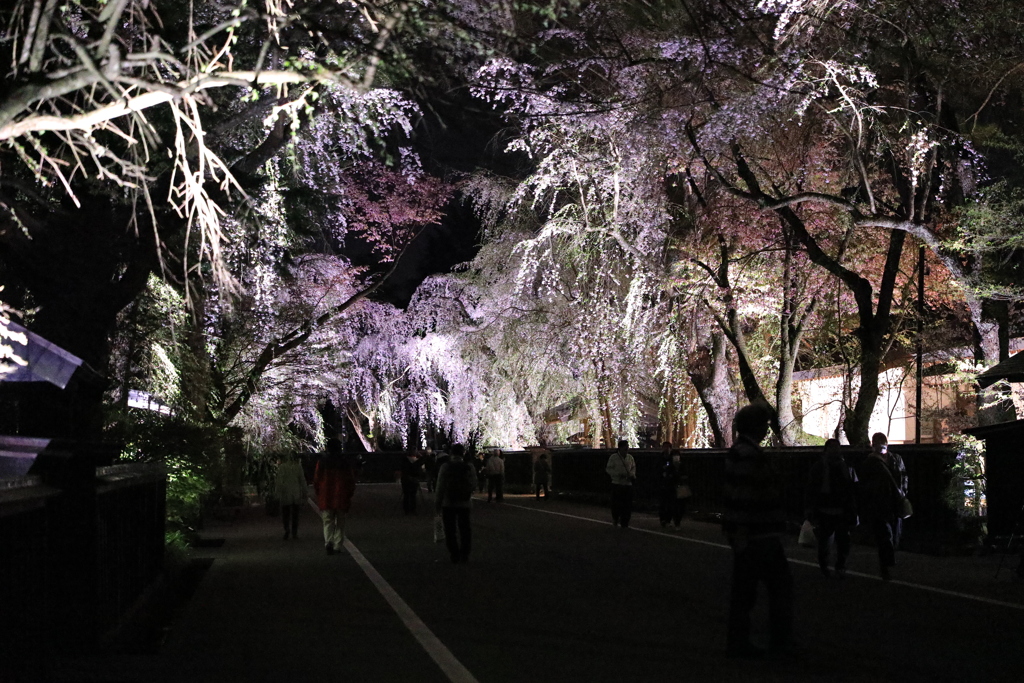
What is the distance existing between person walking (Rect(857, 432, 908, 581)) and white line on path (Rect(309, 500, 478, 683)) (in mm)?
5957

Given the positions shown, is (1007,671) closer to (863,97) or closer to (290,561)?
Answer: (290,561)

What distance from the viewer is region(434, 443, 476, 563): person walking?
53.0 ft

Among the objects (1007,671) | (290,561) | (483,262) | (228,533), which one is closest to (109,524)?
(1007,671)

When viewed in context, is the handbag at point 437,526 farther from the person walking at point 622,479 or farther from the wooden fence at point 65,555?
the wooden fence at point 65,555

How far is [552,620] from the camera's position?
1066 cm

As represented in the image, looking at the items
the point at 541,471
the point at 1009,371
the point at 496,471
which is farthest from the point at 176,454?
the point at 541,471

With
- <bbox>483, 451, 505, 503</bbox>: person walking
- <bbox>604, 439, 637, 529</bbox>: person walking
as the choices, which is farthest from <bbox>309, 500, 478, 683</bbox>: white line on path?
<bbox>483, 451, 505, 503</bbox>: person walking

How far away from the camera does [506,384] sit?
41.0 meters

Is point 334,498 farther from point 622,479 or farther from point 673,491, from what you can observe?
point 673,491

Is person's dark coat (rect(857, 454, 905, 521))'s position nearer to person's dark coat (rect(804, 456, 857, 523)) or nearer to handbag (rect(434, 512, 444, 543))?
person's dark coat (rect(804, 456, 857, 523))

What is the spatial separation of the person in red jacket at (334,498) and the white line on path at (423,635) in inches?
→ 112

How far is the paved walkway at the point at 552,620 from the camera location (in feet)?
27.0

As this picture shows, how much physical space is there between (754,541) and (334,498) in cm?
1067

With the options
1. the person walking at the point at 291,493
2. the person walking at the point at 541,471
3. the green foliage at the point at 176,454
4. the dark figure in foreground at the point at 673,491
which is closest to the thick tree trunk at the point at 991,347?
the dark figure in foreground at the point at 673,491
